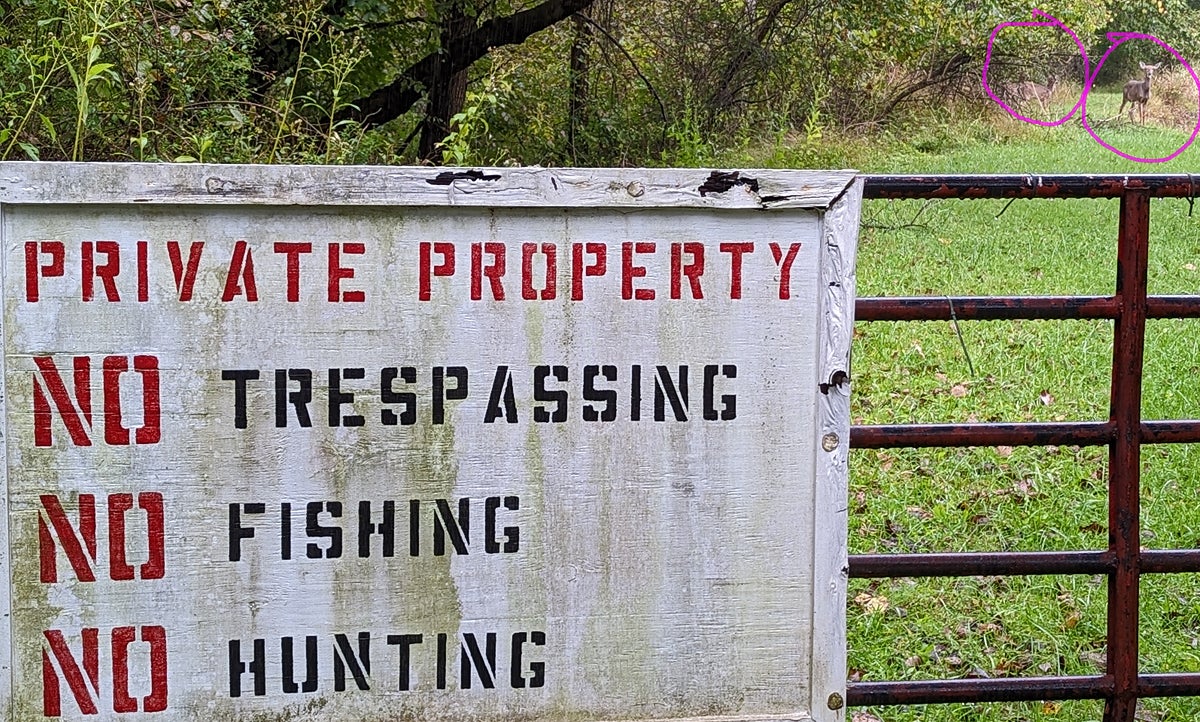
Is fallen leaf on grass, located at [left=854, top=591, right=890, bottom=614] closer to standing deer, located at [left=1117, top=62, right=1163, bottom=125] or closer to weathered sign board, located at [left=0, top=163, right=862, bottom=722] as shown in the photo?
weathered sign board, located at [left=0, top=163, right=862, bottom=722]

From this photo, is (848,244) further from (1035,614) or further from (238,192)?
(1035,614)

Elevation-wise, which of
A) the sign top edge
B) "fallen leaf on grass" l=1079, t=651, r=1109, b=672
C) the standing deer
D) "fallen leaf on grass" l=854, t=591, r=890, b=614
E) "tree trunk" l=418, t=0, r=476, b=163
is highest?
the standing deer

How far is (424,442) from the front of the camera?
2422 mm

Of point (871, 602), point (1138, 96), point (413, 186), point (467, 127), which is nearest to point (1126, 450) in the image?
point (413, 186)

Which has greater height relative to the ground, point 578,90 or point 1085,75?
point 1085,75

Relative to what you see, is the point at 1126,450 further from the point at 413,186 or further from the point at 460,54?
the point at 460,54

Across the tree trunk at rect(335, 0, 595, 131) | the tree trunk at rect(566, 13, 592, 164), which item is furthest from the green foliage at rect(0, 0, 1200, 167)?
the tree trunk at rect(335, 0, 595, 131)

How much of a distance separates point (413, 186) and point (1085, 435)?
4.95 ft

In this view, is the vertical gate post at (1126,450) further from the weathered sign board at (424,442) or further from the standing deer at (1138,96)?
the standing deer at (1138,96)

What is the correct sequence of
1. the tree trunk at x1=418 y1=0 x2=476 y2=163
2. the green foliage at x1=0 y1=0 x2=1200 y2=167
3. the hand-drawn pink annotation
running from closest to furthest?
the green foliage at x1=0 y1=0 x2=1200 y2=167, the tree trunk at x1=418 y1=0 x2=476 y2=163, the hand-drawn pink annotation

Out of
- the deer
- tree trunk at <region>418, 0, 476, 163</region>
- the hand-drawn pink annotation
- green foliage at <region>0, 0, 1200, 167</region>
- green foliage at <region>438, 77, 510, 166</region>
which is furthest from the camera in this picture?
the deer

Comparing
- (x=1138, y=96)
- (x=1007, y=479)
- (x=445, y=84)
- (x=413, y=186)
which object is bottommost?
(x=1007, y=479)

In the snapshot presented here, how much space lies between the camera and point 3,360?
7.51 ft

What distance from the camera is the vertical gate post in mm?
2758
